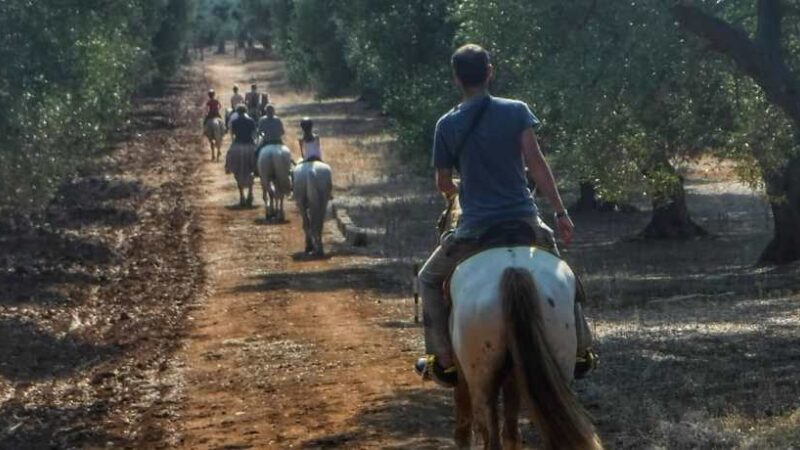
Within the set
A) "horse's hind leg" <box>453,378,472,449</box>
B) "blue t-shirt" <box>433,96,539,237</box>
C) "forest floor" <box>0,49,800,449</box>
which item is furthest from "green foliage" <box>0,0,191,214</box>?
"blue t-shirt" <box>433,96,539,237</box>

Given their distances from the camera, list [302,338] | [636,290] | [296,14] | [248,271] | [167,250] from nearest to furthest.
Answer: [302,338] < [636,290] < [248,271] < [167,250] < [296,14]

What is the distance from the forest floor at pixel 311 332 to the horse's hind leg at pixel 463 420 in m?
1.06

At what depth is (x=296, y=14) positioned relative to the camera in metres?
58.9

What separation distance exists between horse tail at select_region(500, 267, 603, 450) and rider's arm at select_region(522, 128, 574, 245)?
0.78m

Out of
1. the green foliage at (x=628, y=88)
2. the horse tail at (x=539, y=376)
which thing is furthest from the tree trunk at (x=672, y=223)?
the horse tail at (x=539, y=376)

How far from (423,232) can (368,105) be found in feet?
134

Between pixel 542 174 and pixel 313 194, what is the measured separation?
49.9 feet

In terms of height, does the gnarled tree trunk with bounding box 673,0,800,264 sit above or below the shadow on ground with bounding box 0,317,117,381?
above

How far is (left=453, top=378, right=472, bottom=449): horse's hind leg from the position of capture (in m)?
9.40

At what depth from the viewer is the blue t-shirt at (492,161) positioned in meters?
8.61

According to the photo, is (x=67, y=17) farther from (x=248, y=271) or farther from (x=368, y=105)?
(x=368, y=105)

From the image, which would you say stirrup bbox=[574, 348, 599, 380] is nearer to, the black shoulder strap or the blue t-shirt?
the blue t-shirt

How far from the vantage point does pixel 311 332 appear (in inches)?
647

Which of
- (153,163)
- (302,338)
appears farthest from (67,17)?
(153,163)
